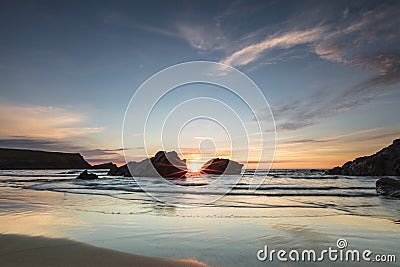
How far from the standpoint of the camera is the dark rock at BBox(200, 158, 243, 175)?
53819 millimetres

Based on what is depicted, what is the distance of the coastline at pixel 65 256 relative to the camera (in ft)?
15.9

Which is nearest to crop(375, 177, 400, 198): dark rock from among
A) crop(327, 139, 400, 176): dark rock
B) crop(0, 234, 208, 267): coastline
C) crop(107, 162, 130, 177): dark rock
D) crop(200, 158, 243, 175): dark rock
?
crop(0, 234, 208, 267): coastline

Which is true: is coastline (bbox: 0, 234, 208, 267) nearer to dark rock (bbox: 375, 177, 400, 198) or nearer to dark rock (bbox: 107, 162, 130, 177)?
dark rock (bbox: 375, 177, 400, 198)

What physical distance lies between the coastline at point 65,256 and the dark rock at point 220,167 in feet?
155

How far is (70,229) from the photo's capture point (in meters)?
7.34

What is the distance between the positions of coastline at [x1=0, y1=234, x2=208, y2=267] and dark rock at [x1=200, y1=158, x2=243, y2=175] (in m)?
47.1

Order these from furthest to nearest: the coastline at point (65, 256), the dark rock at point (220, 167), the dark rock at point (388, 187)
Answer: the dark rock at point (220, 167), the dark rock at point (388, 187), the coastline at point (65, 256)

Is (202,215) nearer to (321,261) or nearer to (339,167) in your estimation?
(321,261)

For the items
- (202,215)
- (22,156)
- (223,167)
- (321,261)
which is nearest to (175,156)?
(223,167)

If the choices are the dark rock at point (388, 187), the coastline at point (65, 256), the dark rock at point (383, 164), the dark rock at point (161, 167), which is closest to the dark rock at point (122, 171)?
the dark rock at point (161, 167)

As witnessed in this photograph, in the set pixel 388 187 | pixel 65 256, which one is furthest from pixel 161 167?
pixel 65 256

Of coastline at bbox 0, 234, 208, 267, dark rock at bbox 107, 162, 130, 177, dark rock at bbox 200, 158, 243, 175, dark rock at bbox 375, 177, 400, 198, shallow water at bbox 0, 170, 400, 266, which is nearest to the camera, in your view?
coastline at bbox 0, 234, 208, 267

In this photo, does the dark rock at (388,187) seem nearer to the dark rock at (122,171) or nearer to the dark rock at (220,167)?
the dark rock at (122,171)

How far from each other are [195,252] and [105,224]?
380 centimetres
